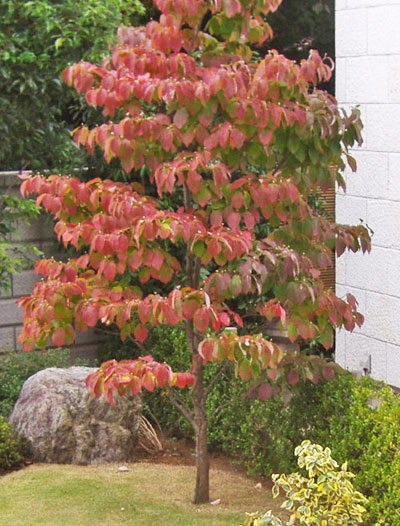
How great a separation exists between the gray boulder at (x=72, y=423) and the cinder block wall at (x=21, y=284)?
5.12 ft

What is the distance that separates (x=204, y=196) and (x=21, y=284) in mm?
3873

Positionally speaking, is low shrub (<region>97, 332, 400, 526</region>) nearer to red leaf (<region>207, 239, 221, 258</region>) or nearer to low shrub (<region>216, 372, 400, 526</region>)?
low shrub (<region>216, 372, 400, 526</region>)

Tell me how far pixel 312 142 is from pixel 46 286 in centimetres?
165

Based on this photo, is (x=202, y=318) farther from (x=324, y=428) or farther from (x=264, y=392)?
(x=324, y=428)

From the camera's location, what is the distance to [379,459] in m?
4.91

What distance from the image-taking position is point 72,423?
645cm

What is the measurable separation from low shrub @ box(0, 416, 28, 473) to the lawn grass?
12 centimetres

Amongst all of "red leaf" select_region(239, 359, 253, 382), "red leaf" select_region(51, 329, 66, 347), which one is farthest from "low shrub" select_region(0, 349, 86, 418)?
"red leaf" select_region(239, 359, 253, 382)

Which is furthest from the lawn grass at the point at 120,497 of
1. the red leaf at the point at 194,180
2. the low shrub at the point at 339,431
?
the red leaf at the point at 194,180

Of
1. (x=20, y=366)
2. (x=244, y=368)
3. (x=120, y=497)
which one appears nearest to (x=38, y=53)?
(x=20, y=366)

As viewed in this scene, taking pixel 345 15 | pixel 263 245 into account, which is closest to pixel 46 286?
pixel 263 245

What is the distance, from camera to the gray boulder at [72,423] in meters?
6.43

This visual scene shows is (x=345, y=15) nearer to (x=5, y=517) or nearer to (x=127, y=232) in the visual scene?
(x=127, y=232)

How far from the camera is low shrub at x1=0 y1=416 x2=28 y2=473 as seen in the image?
6277 millimetres
